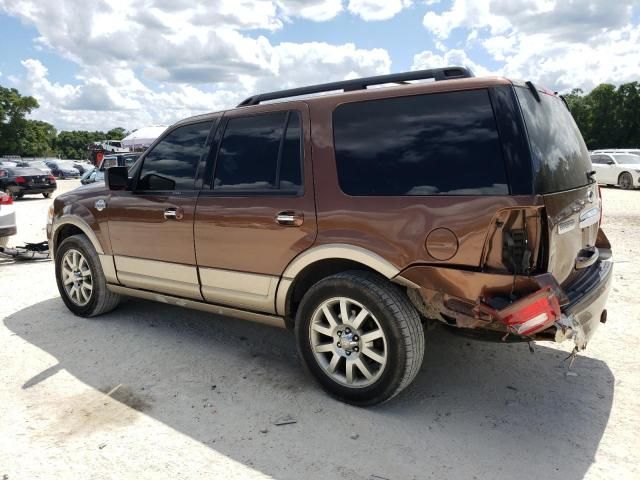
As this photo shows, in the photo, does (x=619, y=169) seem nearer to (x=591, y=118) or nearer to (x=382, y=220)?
Answer: (x=382, y=220)

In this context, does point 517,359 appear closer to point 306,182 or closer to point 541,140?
point 541,140

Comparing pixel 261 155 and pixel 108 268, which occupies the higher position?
pixel 261 155

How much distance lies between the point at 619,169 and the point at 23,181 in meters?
22.5

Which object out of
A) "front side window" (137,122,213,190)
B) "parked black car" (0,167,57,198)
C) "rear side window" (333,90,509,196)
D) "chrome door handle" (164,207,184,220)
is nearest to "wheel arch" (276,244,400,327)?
"rear side window" (333,90,509,196)

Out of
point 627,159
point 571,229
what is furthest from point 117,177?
point 627,159

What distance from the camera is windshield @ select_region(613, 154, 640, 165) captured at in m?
19.4

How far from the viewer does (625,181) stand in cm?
1916

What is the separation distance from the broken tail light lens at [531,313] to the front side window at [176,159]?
8.36 ft

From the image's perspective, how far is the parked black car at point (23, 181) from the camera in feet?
66.3

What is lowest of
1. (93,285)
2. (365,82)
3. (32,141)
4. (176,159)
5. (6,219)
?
(93,285)

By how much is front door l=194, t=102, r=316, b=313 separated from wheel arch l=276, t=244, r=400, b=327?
7cm

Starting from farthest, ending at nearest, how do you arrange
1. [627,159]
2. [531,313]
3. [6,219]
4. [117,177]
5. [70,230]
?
[627,159] → [6,219] → [70,230] → [117,177] → [531,313]

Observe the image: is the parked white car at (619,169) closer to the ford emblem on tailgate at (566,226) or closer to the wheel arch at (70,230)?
the ford emblem on tailgate at (566,226)

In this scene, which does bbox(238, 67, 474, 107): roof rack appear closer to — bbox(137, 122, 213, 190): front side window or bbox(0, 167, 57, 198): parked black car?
bbox(137, 122, 213, 190): front side window
